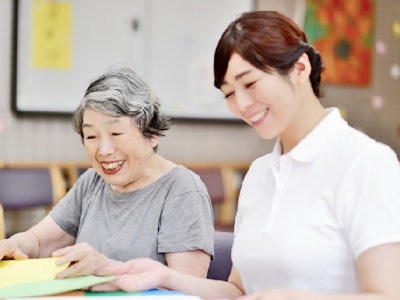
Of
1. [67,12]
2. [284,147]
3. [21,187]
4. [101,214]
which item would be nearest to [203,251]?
[101,214]

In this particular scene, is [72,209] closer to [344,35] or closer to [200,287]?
[200,287]

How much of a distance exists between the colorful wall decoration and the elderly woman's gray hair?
11.4 feet

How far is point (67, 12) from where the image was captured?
14.4ft

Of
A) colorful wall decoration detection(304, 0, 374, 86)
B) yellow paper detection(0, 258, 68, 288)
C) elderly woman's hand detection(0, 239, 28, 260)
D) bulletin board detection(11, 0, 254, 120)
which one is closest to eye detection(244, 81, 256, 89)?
yellow paper detection(0, 258, 68, 288)

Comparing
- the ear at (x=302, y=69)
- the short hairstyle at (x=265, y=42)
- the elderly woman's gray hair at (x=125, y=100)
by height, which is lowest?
the elderly woman's gray hair at (x=125, y=100)

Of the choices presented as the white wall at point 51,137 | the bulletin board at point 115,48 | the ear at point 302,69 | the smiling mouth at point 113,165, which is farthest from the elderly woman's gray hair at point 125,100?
the white wall at point 51,137

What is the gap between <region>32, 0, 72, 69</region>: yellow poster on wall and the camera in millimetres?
4328

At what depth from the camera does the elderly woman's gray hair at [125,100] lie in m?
1.82

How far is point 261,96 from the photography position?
4.05ft

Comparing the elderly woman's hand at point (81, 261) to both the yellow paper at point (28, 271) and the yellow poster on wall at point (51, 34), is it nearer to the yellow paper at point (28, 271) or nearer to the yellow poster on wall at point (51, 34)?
the yellow paper at point (28, 271)

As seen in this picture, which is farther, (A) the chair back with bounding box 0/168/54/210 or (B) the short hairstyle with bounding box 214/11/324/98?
(A) the chair back with bounding box 0/168/54/210

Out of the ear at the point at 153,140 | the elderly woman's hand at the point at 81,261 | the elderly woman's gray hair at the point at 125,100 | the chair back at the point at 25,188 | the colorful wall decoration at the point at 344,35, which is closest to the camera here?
the elderly woman's hand at the point at 81,261

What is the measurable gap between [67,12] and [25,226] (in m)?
1.38

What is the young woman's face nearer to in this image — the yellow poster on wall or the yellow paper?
the yellow paper
